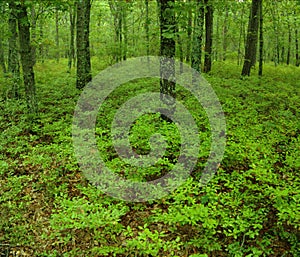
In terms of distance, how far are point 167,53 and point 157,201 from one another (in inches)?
174

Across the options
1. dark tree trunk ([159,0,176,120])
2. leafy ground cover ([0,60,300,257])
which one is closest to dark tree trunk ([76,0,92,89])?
leafy ground cover ([0,60,300,257])

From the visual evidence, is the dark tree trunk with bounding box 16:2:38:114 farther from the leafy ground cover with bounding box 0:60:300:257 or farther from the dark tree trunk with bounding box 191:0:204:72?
the dark tree trunk with bounding box 191:0:204:72

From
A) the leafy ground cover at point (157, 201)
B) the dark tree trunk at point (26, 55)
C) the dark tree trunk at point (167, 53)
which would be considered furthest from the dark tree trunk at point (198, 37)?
the dark tree trunk at point (26, 55)

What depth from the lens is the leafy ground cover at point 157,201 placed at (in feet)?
15.6

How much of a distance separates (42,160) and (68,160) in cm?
63

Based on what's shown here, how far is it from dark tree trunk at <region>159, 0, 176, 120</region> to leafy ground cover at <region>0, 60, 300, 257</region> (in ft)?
2.65

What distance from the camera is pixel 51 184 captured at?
21.1 feet

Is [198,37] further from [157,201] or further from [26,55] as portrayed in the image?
[157,201]

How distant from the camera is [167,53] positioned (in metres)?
8.13

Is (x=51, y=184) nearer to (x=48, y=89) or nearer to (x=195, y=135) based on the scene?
(x=195, y=135)

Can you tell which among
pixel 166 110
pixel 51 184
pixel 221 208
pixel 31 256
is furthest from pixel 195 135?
pixel 31 256

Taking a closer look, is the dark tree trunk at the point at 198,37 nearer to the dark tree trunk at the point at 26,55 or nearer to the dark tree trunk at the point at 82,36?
the dark tree trunk at the point at 82,36

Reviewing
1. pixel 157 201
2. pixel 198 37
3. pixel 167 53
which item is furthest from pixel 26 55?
pixel 198 37

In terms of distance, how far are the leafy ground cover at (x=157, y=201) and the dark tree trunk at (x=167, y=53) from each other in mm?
806
